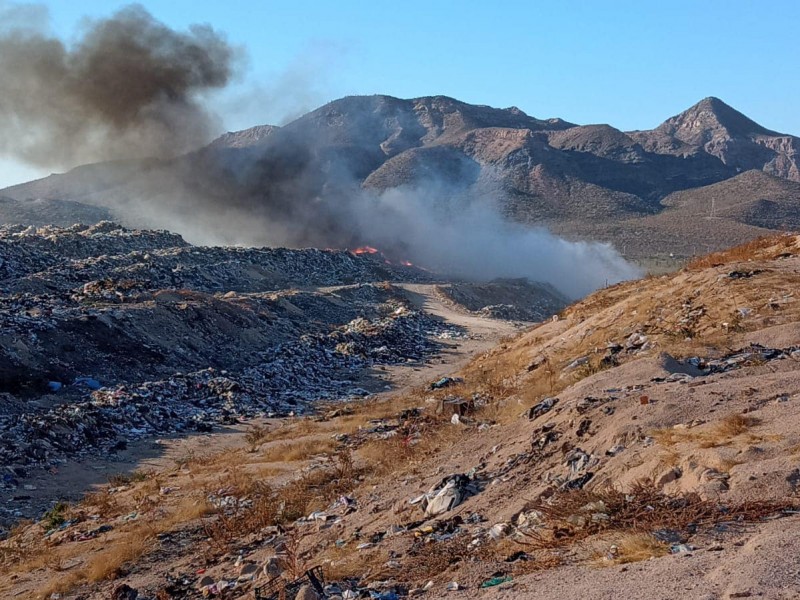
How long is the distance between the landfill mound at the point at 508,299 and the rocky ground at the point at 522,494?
2580cm

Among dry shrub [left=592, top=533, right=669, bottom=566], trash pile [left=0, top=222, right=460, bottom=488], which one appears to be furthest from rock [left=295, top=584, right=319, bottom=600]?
trash pile [left=0, top=222, right=460, bottom=488]

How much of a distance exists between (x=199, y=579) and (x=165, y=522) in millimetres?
2036

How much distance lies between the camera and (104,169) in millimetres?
90188

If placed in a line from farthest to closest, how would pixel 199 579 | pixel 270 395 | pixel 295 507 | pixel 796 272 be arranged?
pixel 270 395 < pixel 796 272 < pixel 295 507 < pixel 199 579

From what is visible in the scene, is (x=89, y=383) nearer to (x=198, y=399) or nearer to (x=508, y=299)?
(x=198, y=399)

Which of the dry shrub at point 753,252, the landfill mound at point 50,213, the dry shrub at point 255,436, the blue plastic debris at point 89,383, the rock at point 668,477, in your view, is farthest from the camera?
the landfill mound at point 50,213

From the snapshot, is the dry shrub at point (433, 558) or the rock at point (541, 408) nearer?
the dry shrub at point (433, 558)

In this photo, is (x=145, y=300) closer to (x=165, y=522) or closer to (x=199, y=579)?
(x=165, y=522)

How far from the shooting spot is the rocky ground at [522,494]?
5.18m

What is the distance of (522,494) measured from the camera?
6941mm

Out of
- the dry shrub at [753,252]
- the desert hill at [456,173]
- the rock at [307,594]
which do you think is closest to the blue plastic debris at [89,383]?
the dry shrub at [753,252]

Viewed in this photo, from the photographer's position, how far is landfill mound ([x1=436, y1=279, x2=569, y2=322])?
40062 mm

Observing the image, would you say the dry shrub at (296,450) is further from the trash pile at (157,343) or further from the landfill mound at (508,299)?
the landfill mound at (508,299)

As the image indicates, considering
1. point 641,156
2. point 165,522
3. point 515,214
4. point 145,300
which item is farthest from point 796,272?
point 641,156
